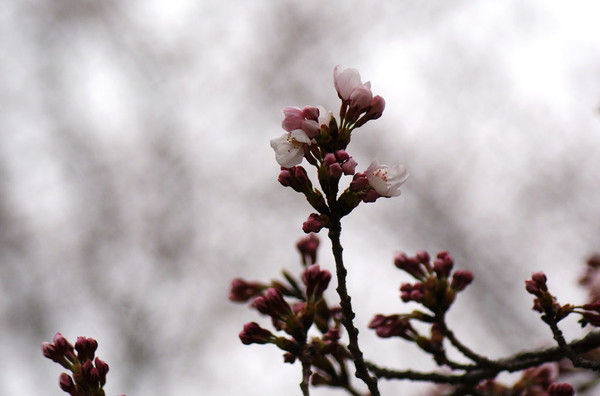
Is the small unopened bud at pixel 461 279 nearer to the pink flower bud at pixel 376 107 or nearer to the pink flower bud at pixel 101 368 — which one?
the pink flower bud at pixel 376 107

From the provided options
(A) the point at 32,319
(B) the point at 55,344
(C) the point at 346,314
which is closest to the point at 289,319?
(C) the point at 346,314

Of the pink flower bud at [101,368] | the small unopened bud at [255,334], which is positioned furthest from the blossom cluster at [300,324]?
the pink flower bud at [101,368]

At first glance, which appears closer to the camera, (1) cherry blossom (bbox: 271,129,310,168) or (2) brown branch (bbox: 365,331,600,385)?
(1) cherry blossom (bbox: 271,129,310,168)

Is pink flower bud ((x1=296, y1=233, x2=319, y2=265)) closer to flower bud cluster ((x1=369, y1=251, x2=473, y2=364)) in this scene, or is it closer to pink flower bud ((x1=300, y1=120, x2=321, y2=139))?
flower bud cluster ((x1=369, y1=251, x2=473, y2=364))

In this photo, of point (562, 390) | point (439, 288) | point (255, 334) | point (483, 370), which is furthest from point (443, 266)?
point (255, 334)

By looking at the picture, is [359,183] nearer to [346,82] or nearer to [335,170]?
[335,170]

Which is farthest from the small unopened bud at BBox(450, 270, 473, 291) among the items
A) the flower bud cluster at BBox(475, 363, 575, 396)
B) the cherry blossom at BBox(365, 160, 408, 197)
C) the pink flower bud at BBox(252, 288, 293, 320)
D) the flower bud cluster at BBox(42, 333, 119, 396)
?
the flower bud cluster at BBox(42, 333, 119, 396)
